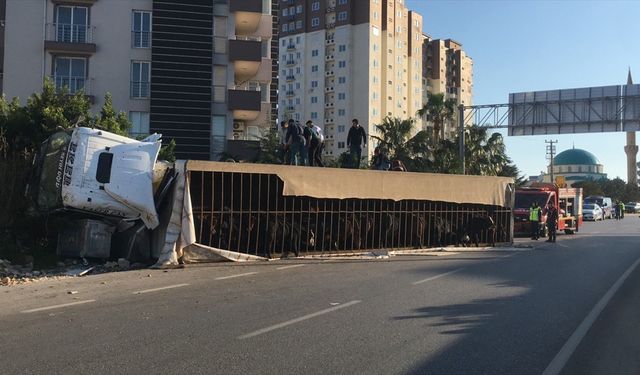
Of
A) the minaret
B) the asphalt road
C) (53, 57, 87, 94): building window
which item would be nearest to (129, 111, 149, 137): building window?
(53, 57, 87, 94): building window

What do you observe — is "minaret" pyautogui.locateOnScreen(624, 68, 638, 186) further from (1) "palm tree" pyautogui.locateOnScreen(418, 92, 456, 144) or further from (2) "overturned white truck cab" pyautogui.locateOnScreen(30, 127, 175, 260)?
(2) "overturned white truck cab" pyautogui.locateOnScreen(30, 127, 175, 260)

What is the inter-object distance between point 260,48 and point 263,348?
30.5 meters

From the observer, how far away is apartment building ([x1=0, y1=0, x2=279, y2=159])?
32969mm

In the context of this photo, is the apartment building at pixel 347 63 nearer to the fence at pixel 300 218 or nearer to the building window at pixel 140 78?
the building window at pixel 140 78

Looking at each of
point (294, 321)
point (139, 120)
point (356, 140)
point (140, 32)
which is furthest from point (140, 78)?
point (294, 321)

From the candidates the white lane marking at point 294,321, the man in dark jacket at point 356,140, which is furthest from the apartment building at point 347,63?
the white lane marking at point 294,321

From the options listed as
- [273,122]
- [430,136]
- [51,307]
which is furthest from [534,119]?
[51,307]

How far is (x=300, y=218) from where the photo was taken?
1630 cm

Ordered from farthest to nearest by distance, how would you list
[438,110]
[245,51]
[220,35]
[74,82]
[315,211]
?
[438,110] → [220,35] → [245,51] → [74,82] → [315,211]

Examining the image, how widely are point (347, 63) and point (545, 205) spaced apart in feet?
235

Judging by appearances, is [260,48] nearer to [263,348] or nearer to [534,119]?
[534,119]

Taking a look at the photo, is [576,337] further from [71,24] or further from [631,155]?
[631,155]

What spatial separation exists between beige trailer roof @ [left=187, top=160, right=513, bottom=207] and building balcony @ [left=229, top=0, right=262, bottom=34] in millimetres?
20475

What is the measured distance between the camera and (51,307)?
8.88 m
